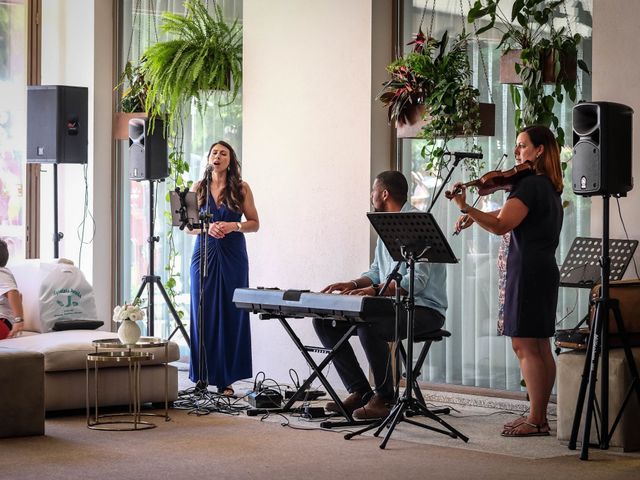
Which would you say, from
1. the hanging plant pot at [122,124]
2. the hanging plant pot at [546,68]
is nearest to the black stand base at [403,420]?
the hanging plant pot at [546,68]

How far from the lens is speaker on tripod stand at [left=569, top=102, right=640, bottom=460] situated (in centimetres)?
489

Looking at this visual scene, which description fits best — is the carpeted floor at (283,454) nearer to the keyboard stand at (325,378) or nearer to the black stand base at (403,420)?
the black stand base at (403,420)

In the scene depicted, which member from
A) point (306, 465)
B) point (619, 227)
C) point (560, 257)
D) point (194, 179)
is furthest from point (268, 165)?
point (306, 465)

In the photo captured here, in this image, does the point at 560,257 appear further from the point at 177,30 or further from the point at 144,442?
the point at 177,30

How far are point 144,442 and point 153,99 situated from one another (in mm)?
3406

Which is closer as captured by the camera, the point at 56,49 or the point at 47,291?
the point at 47,291

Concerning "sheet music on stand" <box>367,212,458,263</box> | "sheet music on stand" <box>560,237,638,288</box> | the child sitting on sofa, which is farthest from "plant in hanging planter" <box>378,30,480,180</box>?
the child sitting on sofa

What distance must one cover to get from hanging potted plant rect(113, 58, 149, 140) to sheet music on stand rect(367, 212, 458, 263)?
3.70m

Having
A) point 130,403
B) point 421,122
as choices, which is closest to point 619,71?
point 421,122

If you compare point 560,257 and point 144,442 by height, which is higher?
point 560,257

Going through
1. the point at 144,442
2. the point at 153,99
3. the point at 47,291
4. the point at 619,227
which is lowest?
the point at 144,442

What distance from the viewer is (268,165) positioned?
25.3ft

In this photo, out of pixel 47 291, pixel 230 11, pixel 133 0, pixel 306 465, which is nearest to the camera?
pixel 306 465

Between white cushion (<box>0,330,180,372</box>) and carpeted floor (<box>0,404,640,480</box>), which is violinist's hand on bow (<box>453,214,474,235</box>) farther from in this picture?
white cushion (<box>0,330,180,372</box>)
